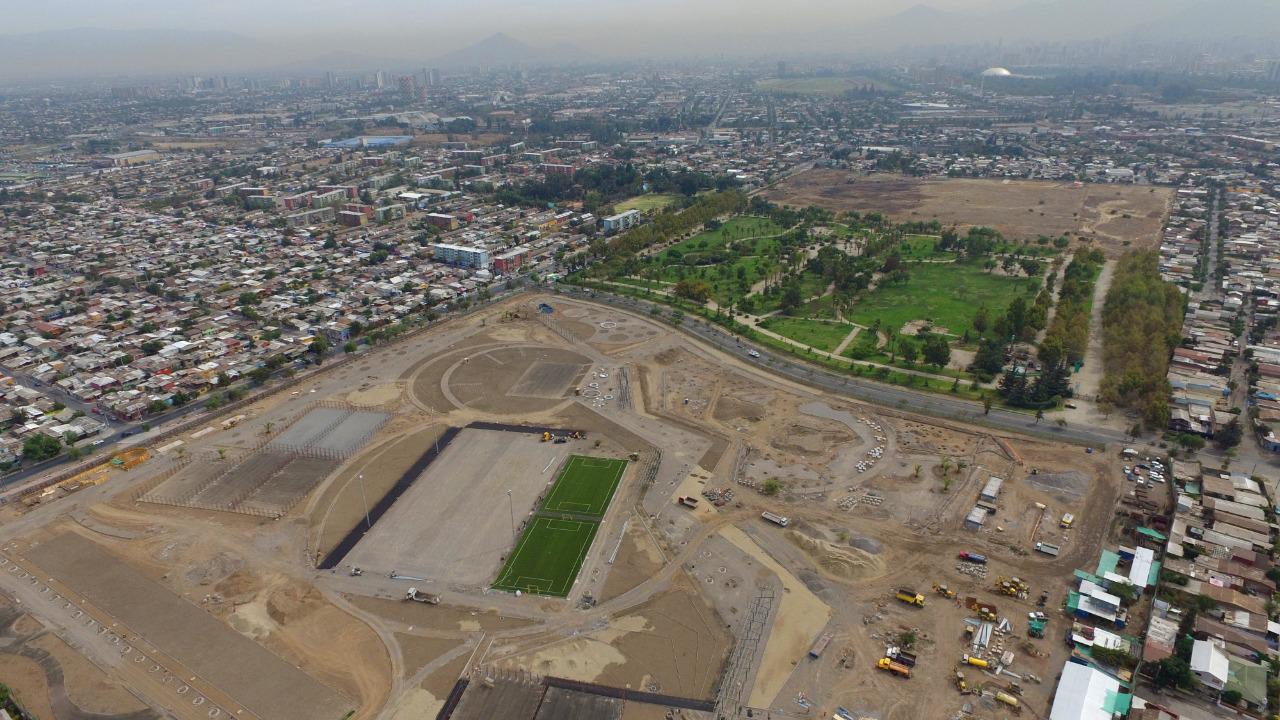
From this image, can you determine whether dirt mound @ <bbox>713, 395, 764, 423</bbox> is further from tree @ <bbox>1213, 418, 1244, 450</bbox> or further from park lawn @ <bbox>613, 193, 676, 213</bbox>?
park lawn @ <bbox>613, 193, 676, 213</bbox>

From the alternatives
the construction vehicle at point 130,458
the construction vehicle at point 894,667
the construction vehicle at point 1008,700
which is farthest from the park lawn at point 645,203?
the construction vehicle at point 1008,700

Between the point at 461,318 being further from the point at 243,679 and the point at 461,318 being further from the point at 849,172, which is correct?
the point at 849,172

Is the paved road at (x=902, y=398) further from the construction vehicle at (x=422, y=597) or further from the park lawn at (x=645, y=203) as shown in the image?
the park lawn at (x=645, y=203)

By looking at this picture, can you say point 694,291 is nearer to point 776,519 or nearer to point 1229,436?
point 776,519

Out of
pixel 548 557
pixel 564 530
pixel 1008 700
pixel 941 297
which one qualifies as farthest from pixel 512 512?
pixel 941 297

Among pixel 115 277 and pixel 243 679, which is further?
pixel 115 277

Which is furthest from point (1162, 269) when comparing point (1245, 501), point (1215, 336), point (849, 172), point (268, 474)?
point (268, 474)
